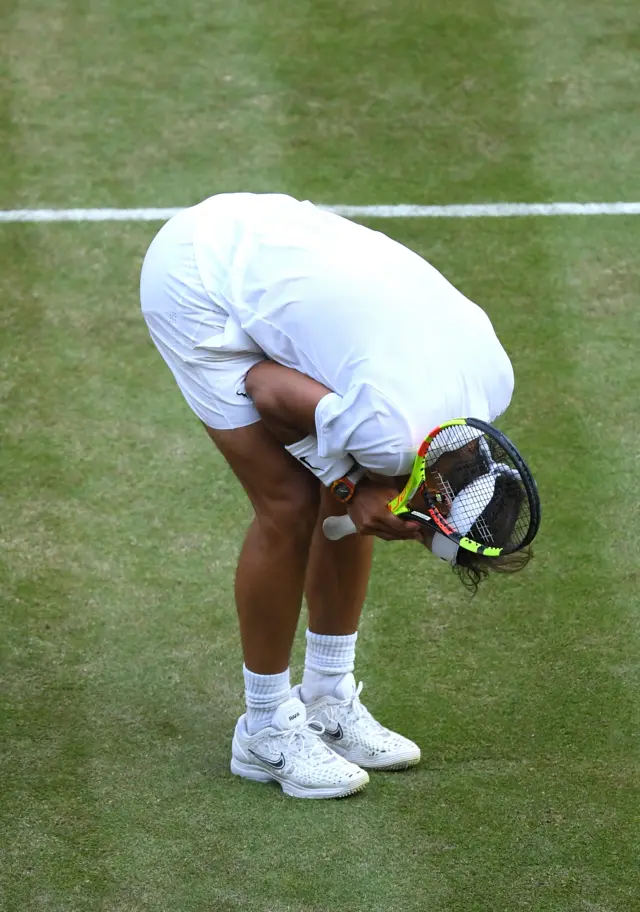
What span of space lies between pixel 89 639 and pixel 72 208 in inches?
106

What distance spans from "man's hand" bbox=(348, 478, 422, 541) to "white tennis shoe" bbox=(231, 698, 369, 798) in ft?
2.35

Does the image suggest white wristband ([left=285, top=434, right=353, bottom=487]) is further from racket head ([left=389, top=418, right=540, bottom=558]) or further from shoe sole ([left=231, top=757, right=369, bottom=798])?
shoe sole ([left=231, top=757, right=369, bottom=798])

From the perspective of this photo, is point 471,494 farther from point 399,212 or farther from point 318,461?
point 399,212

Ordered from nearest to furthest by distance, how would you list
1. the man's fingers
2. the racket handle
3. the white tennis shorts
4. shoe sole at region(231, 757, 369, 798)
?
the man's fingers < the white tennis shorts < the racket handle < shoe sole at region(231, 757, 369, 798)

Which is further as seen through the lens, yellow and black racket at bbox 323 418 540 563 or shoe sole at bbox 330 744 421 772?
shoe sole at bbox 330 744 421 772

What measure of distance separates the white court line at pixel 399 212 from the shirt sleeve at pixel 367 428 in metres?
3.29

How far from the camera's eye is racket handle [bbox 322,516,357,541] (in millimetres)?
3378

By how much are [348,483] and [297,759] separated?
2.89ft

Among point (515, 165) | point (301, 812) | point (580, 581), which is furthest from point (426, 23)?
point (301, 812)

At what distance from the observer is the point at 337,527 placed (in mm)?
3400

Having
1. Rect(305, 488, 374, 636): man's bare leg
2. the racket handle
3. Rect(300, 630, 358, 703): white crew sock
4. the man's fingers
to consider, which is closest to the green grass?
Rect(300, 630, 358, 703): white crew sock

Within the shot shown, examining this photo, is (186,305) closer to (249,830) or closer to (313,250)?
(313,250)

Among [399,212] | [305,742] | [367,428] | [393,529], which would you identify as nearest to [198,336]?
[367,428]

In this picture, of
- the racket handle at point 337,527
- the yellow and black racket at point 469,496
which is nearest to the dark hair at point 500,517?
the yellow and black racket at point 469,496
